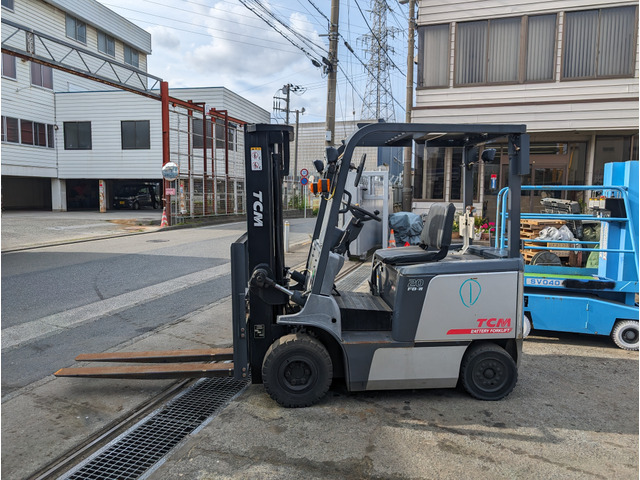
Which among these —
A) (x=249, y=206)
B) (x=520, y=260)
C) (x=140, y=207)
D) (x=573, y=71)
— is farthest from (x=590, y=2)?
(x=140, y=207)

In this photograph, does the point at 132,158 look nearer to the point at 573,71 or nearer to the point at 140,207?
the point at 140,207

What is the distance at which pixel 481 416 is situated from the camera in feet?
13.3

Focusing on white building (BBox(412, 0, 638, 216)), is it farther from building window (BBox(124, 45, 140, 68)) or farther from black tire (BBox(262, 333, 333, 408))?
building window (BBox(124, 45, 140, 68))

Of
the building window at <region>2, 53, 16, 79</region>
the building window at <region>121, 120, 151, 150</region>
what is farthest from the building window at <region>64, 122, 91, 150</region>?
the building window at <region>2, 53, 16, 79</region>

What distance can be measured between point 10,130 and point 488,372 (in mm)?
32018

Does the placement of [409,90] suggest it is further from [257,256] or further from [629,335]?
[257,256]

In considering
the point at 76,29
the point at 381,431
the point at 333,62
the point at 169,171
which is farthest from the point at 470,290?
the point at 76,29

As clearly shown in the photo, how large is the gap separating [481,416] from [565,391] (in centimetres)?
118

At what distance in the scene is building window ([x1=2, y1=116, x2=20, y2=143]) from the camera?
27494 mm

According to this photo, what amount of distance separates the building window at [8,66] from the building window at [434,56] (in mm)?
24388

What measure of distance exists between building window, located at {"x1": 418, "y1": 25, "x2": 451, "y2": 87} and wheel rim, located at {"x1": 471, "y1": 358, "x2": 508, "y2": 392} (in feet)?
42.0

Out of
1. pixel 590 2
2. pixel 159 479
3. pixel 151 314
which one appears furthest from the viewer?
pixel 590 2

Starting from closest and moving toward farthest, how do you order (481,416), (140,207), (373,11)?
(481,416) < (373,11) < (140,207)

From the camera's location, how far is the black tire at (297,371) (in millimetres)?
4082
